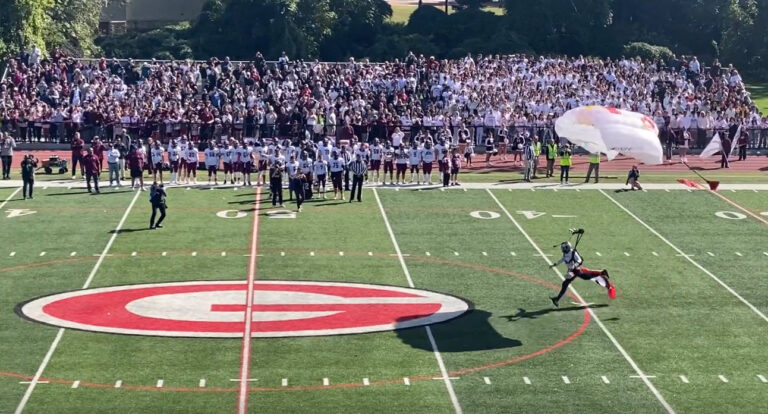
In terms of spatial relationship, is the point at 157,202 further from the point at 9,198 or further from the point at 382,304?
the point at 382,304

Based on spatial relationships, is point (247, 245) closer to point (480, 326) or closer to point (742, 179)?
point (480, 326)

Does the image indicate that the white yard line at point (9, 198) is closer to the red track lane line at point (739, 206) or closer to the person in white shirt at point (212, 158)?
the person in white shirt at point (212, 158)

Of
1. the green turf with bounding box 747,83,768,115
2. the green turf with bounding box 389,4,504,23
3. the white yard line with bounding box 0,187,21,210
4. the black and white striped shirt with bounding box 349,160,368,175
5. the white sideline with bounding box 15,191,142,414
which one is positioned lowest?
the white sideline with bounding box 15,191,142,414

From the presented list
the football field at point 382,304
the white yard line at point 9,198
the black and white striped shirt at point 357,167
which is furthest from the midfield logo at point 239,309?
the white yard line at point 9,198

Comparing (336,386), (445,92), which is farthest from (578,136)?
(445,92)

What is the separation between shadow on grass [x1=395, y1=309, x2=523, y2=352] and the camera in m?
32.1

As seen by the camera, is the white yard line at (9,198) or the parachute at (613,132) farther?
the white yard line at (9,198)

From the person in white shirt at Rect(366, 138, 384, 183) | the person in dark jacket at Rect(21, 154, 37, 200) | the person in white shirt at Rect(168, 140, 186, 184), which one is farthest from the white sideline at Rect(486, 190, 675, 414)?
the person in dark jacket at Rect(21, 154, 37, 200)

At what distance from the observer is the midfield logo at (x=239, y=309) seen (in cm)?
3328

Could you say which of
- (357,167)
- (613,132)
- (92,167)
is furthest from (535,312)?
(92,167)

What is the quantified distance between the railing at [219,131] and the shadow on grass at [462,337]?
23638mm

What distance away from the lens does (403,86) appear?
203 feet

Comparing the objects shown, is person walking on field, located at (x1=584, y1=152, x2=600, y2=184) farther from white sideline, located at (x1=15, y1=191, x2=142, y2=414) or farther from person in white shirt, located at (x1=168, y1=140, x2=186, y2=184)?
white sideline, located at (x1=15, y1=191, x2=142, y2=414)

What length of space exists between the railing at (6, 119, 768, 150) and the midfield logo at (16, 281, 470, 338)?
2069 cm
